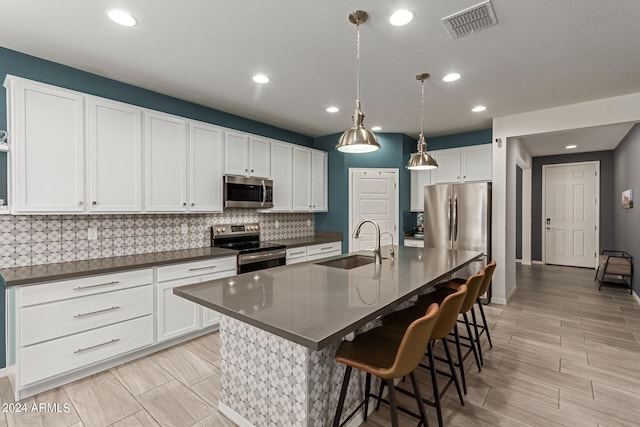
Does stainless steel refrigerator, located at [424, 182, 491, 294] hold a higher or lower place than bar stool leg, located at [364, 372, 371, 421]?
higher

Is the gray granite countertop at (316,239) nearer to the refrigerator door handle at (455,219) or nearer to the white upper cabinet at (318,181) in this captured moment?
the white upper cabinet at (318,181)

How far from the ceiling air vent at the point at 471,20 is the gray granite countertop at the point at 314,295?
1.75 meters

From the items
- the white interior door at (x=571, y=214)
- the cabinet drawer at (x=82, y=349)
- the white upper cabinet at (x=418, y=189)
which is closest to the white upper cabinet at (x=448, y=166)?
the white upper cabinet at (x=418, y=189)

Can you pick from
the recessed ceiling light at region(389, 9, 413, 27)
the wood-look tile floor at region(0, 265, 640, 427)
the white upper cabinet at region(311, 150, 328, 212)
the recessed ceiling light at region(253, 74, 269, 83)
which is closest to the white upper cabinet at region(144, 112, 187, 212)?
the recessed ceiling light at region(253, 74, 269, 83)

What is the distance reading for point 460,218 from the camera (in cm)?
455

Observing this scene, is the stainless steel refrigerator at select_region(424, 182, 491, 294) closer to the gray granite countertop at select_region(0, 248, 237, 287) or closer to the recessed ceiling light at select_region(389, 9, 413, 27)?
the recessed ceiling light at select_region(389, 9, 413, 27)

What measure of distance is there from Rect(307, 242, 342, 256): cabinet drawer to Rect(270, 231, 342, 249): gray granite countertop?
0.21ft

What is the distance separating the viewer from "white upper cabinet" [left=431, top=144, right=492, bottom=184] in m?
4.83

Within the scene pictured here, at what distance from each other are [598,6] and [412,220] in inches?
159

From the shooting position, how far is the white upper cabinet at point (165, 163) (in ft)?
10.3

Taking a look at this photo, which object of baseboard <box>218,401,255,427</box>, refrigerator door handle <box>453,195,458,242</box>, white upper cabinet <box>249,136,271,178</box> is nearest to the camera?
baseboard <box>218,401,255,427</box>

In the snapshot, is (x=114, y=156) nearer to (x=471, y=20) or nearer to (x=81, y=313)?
(x=81, y=313)

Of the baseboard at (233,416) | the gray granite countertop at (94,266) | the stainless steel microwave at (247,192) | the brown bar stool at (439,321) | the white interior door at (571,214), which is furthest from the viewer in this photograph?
the white interior door at (571,214)

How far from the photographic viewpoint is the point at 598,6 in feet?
6.37
